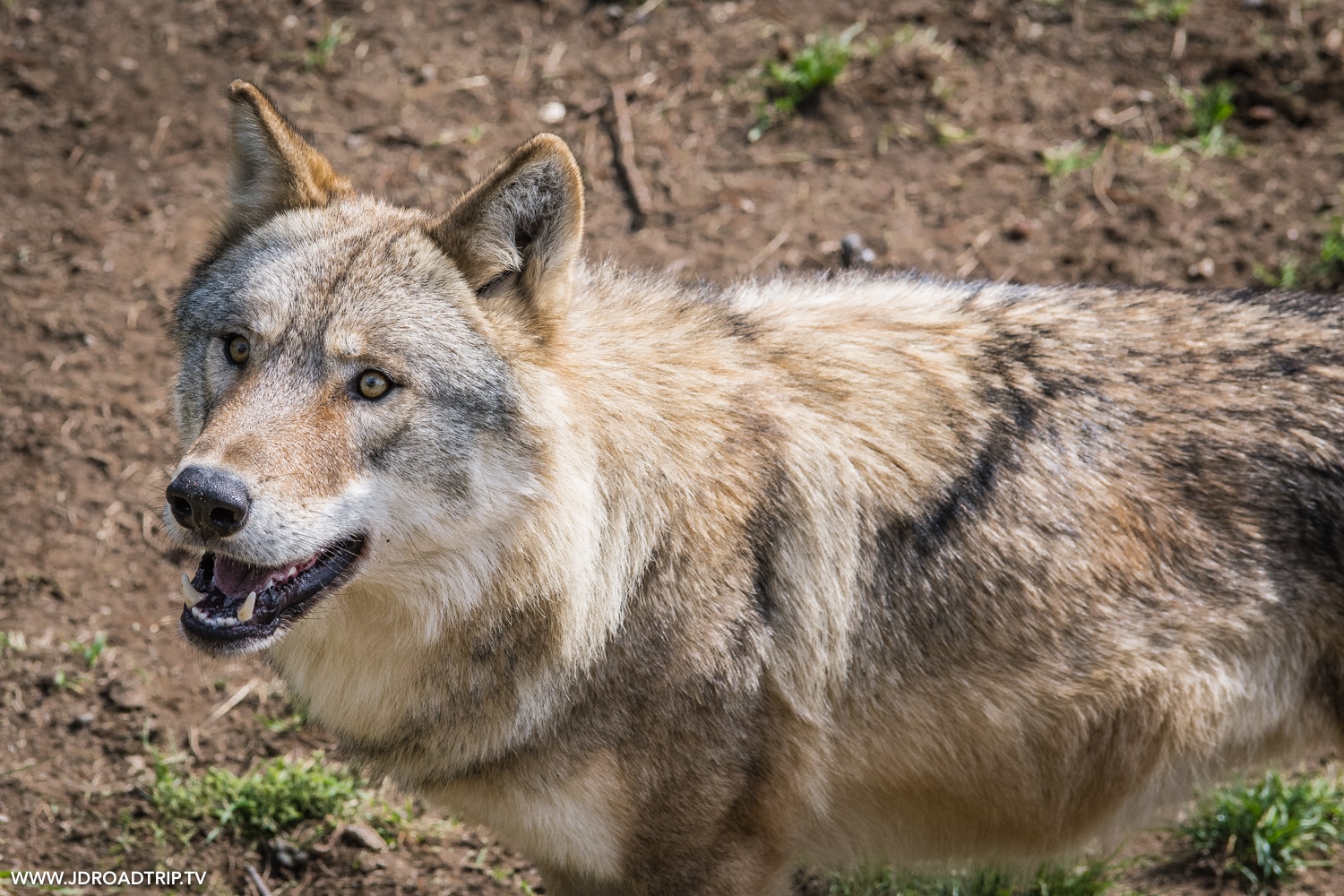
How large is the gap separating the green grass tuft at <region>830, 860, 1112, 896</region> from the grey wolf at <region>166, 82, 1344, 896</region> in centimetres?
84

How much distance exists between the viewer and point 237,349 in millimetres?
3354

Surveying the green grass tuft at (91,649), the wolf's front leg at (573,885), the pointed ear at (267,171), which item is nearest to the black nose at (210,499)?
the pointed ear at (267,171)

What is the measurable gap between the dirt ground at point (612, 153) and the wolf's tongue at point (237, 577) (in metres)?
2.14

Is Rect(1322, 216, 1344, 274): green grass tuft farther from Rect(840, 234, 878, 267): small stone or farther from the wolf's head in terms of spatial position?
the wolf's head

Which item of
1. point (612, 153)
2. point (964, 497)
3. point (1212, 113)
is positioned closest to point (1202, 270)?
point (1212, 113)

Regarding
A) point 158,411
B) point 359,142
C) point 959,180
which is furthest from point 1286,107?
point 158,411

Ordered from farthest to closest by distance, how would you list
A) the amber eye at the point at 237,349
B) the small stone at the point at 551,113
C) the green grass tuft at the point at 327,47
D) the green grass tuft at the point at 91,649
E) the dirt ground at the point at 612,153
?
the green grass tuft at the point at 327,47
the small stone at the point at 551,113
the dirt ground at the point at 612,153
the green grass tuft at the point at 91,649
the amber eye at the point at 237,349

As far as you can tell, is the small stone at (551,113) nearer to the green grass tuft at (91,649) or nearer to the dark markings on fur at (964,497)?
the green grass tuft at (91,649)

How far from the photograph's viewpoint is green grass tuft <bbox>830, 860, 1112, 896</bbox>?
15.1ft

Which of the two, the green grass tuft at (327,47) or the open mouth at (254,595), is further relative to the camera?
the green grass tuft at (327,47)

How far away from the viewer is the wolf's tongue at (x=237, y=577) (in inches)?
126

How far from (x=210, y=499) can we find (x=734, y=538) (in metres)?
1.49

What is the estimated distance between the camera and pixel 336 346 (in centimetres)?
323

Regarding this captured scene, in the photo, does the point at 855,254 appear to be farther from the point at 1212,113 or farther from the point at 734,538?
the point at 734,538
